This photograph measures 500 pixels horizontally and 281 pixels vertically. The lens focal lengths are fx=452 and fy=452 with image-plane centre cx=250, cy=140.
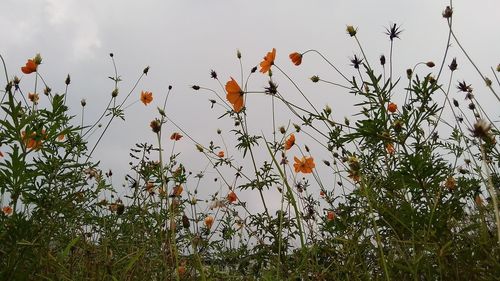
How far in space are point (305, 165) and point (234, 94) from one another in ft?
4.42

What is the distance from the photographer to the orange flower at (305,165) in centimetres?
369

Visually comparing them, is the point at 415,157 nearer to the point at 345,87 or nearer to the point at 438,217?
the point at 438,217

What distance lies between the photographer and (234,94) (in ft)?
8.49

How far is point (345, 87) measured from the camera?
2637 millimetres

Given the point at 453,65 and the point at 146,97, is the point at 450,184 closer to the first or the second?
the point at 453,65

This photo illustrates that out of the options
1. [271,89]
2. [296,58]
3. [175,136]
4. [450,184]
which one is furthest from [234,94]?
[175,136]

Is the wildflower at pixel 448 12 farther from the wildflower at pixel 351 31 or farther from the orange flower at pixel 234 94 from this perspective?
the orange flower at pixel 234 94

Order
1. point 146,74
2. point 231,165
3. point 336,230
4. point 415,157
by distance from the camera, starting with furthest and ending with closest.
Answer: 1. point 146,74
2. point 231,165
3. point 336,230
4. point 415,157

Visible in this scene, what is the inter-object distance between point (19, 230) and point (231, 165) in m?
1.95

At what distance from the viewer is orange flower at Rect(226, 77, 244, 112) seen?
8.39ft

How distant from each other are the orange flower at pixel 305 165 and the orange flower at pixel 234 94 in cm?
123

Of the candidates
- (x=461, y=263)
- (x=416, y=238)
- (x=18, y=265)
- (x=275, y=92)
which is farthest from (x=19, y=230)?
(x=461, y=263)

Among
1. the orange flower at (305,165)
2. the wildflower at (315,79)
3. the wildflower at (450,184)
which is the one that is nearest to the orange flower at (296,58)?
the wildflower at (315,79)

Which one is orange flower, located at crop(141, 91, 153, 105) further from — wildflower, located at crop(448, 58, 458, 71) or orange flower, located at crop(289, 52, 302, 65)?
wildflower, located at crop(448, 58, 458, 71)
